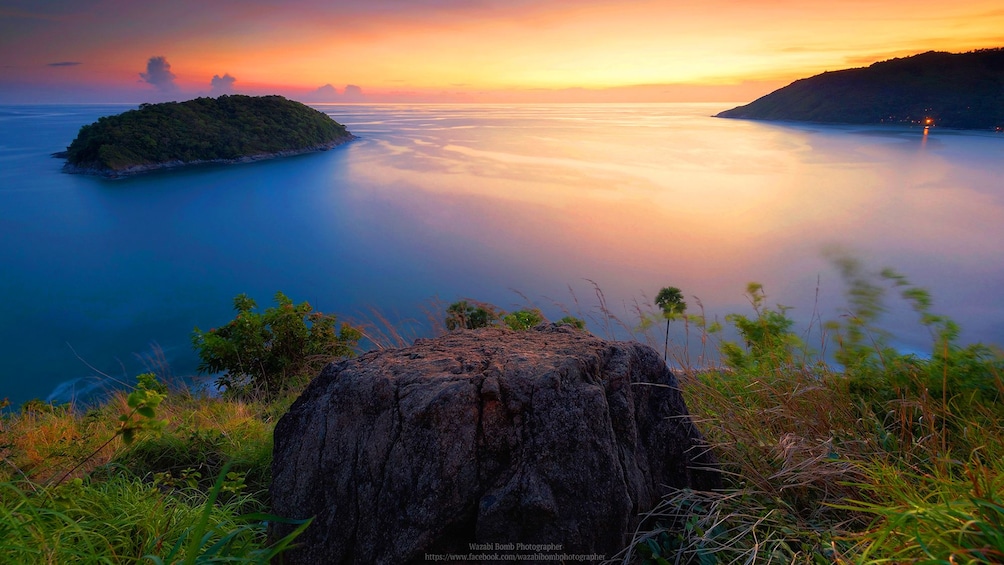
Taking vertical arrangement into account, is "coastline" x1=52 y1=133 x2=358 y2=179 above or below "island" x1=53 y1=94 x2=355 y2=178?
below

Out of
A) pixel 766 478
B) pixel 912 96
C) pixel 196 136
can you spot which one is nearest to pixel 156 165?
pixel 196 136

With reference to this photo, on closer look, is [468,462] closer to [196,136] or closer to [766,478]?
[766,478]

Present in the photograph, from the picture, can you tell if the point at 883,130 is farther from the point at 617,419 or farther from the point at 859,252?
the point at 617,419

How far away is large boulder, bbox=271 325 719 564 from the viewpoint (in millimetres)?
2443

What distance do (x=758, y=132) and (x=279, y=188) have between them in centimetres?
8760

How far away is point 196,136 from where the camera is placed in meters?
65.0

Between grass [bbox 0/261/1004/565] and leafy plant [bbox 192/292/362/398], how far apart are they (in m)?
3.37

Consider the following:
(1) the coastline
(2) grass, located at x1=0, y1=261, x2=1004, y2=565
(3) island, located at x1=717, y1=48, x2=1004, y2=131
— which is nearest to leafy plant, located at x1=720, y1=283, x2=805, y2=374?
(2) grass, located at x1=0, y1=261, x2=1004, y2=565

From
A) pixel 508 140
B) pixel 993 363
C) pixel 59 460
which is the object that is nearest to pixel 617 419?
pixel 993 363

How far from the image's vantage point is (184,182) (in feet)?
184

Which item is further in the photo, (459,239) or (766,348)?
(459,239)

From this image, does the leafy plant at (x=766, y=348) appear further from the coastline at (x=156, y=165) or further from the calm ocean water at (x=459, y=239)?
the coastline at (x=156, y=165)

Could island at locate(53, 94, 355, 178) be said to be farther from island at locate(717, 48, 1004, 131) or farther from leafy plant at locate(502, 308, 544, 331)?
island at locate(717, 48, 1004, 131)

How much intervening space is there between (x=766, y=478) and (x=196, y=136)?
76252mm
